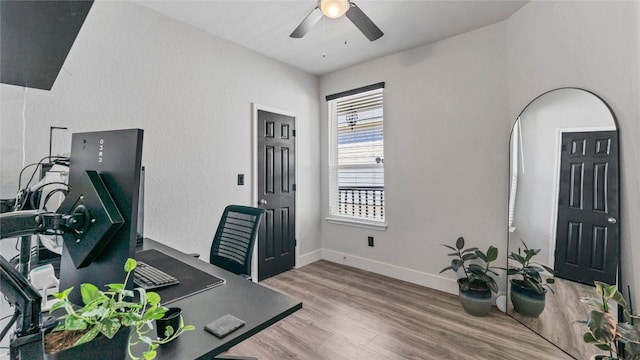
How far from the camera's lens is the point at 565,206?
1929 millimetres

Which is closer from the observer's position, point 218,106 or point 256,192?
point 218,106

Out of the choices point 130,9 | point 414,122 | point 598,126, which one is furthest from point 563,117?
point 130,9

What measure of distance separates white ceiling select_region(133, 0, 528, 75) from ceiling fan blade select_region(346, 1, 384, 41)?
363mm

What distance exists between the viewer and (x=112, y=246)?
689 millimetres

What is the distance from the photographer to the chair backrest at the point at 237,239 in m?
1.74

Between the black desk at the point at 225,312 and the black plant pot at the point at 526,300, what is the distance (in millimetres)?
2156

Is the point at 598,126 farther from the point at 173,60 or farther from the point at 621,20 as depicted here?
the point at 173,60

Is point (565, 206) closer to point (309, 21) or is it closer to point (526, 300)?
point (526, 300)

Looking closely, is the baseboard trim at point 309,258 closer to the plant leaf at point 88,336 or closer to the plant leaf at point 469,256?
the plant leaf at point 469,256

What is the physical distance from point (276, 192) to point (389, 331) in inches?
78.4

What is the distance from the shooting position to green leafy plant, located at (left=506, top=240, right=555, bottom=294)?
2072 millimetres

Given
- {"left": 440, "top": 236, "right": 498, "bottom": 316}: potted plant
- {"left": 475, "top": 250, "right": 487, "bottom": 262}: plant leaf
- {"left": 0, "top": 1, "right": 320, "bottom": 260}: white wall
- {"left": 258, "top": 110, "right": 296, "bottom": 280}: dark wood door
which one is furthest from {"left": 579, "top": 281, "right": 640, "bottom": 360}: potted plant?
{"left": 0, "top": 1, "right": 320, "bottom": 260}: white wall

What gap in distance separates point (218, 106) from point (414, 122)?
2204 mm

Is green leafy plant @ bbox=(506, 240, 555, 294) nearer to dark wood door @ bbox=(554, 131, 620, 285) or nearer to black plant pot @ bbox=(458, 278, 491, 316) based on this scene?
dark wood door @ bbox=(554, 131, 620, 285)
